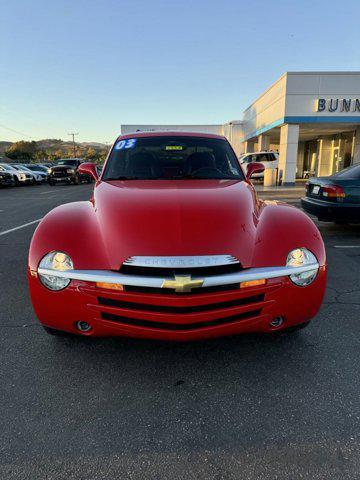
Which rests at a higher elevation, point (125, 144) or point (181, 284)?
point (125, 144)

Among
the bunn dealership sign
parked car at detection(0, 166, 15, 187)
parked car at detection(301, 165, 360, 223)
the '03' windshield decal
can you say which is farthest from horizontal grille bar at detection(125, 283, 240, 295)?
parked car at detection(0, 166, 15, 187)

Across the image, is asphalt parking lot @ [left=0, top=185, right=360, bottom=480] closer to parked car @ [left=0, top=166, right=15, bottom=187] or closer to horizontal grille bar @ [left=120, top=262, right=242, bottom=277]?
horizontal grille bar @ [left=120, top=262, right=242, bottom=277]

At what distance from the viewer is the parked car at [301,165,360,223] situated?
628cm

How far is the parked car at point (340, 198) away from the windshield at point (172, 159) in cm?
339

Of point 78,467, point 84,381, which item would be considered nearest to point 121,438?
point 78,467

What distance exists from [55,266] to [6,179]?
24.6 meters

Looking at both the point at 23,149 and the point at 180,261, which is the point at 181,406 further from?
the point at 23,149

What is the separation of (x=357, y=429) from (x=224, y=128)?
1402 inches

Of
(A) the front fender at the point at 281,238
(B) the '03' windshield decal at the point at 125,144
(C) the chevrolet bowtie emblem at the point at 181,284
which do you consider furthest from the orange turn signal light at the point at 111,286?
(B) the '03' windshield decal at the point at 125,144

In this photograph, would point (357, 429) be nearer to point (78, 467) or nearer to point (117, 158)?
point (78, 467)

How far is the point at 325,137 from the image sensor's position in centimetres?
2536

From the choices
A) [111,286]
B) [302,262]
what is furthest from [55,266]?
[302,262]

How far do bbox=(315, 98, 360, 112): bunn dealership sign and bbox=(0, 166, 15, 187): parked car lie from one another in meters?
20.2

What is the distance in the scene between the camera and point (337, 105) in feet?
58.2
